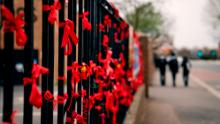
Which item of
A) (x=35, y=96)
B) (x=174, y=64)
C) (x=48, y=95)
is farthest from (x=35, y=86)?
(x=174, y=64)

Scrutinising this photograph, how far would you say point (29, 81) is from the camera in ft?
5.85

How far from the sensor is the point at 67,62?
8.48 feet

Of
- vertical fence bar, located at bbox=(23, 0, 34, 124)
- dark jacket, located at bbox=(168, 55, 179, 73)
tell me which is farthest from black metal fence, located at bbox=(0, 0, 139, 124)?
dark jacket, located at bbox=(168, 55, 179, 73)

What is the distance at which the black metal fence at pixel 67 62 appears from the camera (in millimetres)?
1657

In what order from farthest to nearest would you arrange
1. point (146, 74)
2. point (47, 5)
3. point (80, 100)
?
point (146, 74)
point (80, 100)
point (47, 5)

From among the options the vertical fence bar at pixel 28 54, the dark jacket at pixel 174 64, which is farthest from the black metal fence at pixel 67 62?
the dark jacket at pixel 174 64

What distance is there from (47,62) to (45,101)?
19 cm

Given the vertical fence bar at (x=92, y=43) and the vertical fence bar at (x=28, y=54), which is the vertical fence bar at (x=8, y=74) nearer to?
the vertical fence bar at (x=28, y=54)

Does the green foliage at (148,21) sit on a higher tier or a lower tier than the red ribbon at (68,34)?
higher

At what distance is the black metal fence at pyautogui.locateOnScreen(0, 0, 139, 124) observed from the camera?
5.44 feet

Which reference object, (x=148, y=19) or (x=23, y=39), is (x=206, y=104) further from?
(x=148, y=19)

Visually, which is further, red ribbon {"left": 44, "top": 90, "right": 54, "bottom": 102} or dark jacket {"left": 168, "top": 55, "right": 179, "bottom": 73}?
dark jacket {"left": 168, "top": 55, "right": 179, "bottom": 73}

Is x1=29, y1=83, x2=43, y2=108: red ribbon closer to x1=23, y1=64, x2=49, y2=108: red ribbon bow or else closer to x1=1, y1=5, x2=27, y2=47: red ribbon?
x1=23, y1=64, x2=49, y2=108: red ribbon bow

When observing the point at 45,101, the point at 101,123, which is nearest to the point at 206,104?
the point at 101,123
